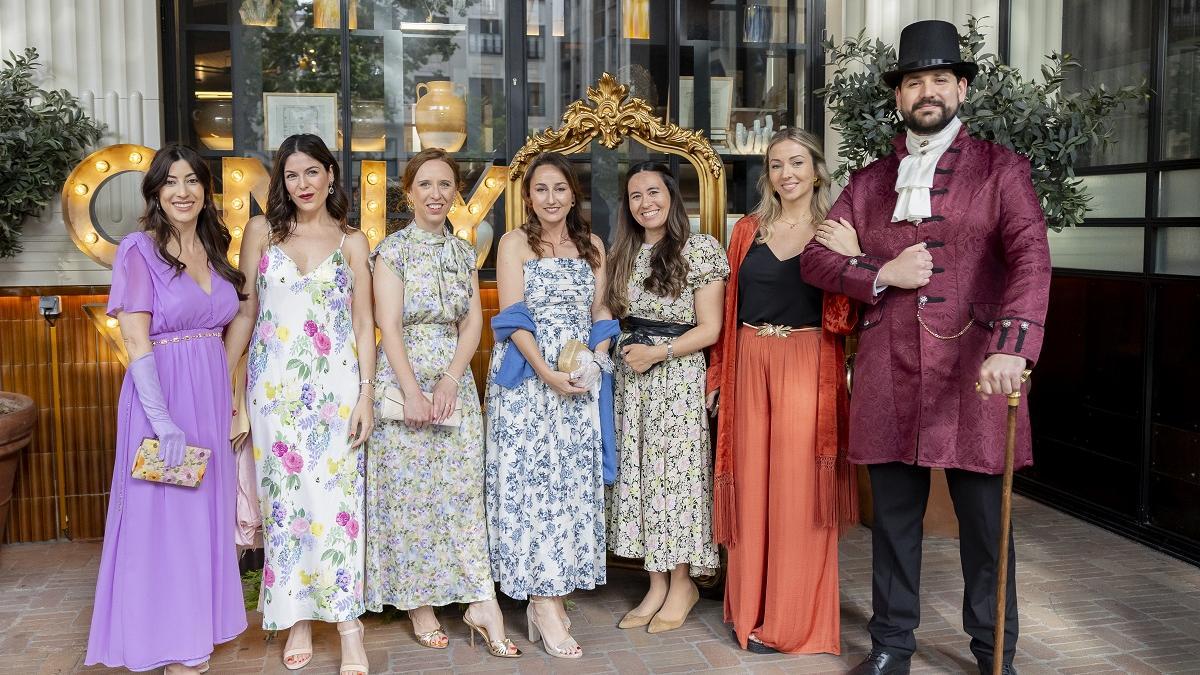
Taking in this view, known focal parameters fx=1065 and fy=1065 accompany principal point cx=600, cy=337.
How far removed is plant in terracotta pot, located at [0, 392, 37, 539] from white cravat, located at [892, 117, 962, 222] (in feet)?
14.0

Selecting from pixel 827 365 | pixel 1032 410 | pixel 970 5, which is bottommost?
pixel 1032 410

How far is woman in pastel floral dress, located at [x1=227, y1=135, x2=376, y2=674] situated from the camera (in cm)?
389

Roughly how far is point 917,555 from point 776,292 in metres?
1.12

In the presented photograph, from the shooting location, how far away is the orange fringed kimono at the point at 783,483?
13.6ft

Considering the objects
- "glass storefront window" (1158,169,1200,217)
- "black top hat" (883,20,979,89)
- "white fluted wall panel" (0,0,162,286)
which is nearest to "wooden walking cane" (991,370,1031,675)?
"black top hat" (883,20,979,89)

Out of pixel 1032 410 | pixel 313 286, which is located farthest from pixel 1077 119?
pixel 313 286

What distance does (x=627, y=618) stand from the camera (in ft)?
14.9

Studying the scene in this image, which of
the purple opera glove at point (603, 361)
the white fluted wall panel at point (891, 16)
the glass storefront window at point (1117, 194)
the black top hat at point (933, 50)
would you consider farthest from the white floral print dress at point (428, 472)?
the glass storefront window at point (1117, 194)

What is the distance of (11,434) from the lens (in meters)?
5.24

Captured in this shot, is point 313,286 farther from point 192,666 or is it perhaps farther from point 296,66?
point 296,66

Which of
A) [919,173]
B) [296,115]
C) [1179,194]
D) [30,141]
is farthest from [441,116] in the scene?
[1179,194]

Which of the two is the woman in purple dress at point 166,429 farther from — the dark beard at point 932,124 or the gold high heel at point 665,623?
the dark beard at point 932,124

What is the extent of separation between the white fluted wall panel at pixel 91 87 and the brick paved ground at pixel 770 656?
59.3 inches

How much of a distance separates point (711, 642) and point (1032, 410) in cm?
347
